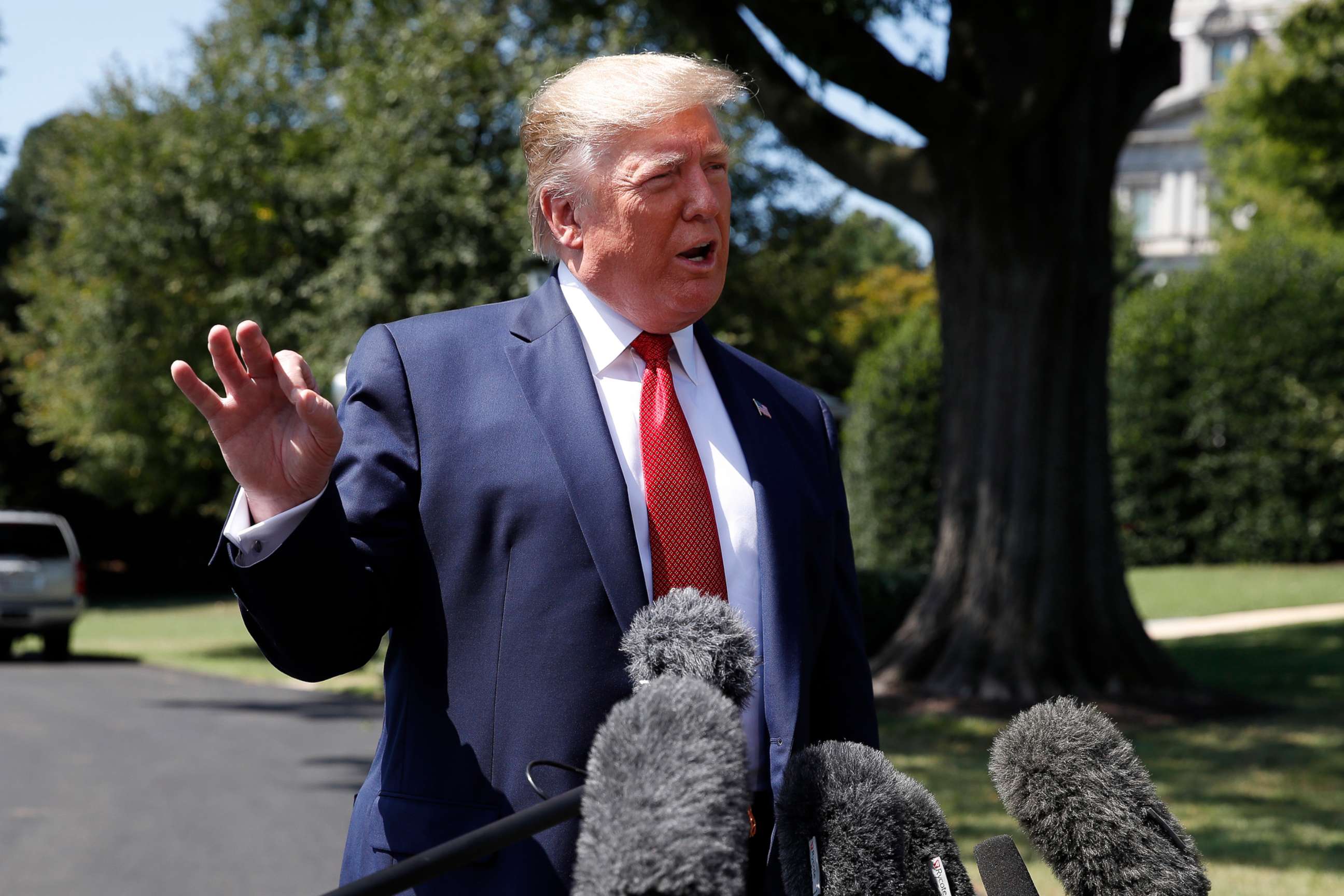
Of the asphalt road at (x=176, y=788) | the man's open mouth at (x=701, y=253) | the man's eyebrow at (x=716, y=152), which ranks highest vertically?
the man's eyebrow at (x=716, y=152)

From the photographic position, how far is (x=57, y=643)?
19766 mm

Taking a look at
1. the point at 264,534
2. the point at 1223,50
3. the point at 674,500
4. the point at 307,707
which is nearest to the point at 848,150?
the point at 307,707

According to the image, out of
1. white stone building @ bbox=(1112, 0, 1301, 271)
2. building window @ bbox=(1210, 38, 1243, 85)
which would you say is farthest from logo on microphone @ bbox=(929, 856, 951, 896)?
building window @ bbox=(1210, 38, 1243, 85)

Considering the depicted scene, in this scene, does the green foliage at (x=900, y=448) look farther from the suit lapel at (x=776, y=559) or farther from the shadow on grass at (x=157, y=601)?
the suit lapel at (x=776, y=559)

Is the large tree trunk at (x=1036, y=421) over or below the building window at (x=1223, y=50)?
below

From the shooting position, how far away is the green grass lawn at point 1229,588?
2205 cm

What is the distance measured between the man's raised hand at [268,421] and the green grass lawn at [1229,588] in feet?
67.4

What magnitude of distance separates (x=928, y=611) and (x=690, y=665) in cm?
1085

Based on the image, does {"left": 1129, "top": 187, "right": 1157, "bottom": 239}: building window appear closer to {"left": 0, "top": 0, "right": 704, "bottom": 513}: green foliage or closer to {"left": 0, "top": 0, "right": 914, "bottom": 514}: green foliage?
{"left": 0, "top": 0, "right": 914, "bottom": 514}: green foliage

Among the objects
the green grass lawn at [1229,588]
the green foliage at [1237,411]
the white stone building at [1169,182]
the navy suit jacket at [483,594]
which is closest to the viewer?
the navy suit jacket at [483,594]

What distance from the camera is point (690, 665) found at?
162 centimetres

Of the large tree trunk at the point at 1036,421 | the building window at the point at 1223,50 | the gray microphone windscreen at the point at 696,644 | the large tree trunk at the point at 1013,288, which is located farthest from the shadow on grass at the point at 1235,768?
the building window at the point at 1223,50

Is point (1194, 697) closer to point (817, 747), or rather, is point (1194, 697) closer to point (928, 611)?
point (928, 611)

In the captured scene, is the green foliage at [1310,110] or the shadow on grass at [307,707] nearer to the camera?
the shadow on grass at [307,707]
